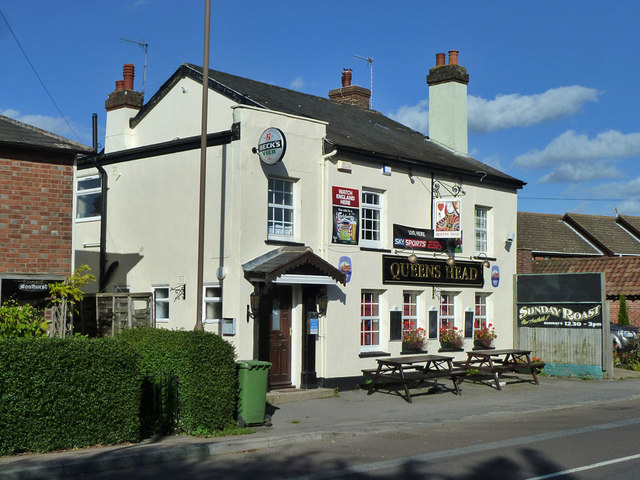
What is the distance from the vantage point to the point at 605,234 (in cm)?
4256

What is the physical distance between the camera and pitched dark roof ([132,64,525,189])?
749 inches

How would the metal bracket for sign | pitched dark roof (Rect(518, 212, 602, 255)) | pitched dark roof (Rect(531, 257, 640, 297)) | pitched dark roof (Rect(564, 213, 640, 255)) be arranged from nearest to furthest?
the metal bracket for sign → pitched dark roof (Rect(531, 257, 640, 297)) → pitched dark roof (Rect(518, 212, 602, 255)) → pitched dark roof (Rect(564, 213, 640, 255))

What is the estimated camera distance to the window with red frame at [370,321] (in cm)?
1930

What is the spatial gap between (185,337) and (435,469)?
4.38m

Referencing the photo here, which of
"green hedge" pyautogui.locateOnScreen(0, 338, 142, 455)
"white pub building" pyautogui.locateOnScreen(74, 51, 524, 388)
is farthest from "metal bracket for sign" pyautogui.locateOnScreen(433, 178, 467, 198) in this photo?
"green hedge" pyautogui.locateOnScreen(0, 338, 142, 455)

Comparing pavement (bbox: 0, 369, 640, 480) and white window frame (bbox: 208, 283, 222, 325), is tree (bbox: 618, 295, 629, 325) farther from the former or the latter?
white window frame (bbox: 208, 283, 222, 325)

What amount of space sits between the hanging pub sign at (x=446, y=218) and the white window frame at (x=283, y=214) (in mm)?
4699

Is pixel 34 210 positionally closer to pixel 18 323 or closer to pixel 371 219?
pixel 18 323

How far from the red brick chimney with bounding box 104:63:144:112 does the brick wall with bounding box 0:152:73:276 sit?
659 cm

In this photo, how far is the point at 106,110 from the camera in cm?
2122

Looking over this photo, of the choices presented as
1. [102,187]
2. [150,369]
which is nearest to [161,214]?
[102,187]

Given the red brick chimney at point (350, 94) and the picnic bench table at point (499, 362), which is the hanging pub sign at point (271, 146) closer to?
the picnic bench table at point (499, 362)

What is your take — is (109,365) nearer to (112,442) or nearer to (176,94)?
(112,442)

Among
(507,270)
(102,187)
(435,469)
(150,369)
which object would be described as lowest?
(435,469)
